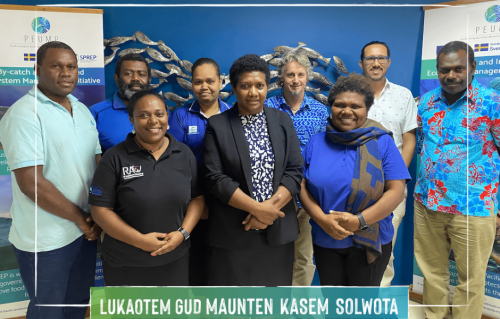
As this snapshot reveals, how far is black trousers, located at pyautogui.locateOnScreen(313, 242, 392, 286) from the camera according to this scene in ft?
5.69

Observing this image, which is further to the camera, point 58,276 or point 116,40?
point 116,40

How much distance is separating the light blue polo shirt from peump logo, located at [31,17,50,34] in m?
1.09

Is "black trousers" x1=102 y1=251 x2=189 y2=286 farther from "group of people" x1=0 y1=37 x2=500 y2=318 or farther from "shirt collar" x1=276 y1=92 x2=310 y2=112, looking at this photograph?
"shirt collar" x1=276 y1=92 x2=310 y2=112

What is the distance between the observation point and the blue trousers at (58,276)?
1.78 metres

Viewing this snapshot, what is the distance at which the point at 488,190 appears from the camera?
2.20 meters

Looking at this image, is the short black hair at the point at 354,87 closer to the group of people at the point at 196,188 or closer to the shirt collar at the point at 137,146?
the group of people at the point at 196,188

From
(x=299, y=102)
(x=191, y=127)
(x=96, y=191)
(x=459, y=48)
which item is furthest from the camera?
(x=299, y=102)

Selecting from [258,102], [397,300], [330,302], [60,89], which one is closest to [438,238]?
[397,300]

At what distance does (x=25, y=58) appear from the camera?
2.50 meters

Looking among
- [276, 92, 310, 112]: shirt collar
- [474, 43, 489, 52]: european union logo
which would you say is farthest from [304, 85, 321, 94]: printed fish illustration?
[474, 43, 489, 52]: european union logo

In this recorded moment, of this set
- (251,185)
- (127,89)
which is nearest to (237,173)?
(251,185)

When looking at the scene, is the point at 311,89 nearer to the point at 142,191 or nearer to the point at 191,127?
the point at 191,127

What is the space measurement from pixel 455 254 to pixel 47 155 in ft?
8.81

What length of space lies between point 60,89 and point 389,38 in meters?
2.29
